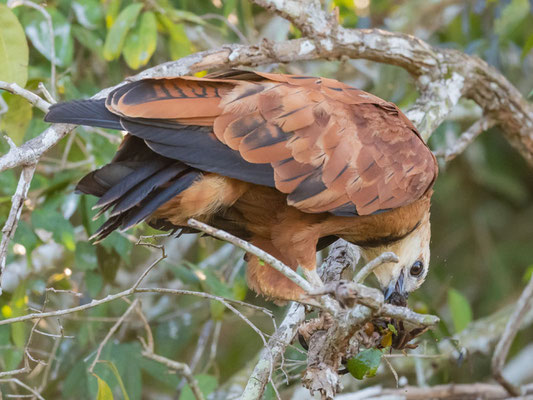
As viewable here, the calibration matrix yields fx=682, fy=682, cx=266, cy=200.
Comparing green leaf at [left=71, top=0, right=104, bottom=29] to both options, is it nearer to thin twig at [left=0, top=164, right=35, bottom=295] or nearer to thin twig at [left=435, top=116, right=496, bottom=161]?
thin twig at [left=0, top=164, right=35, bottom=295]

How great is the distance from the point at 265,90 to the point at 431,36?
12.4ft

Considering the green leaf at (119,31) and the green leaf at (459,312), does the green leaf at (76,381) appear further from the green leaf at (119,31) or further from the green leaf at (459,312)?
the green leaf at (459,312)

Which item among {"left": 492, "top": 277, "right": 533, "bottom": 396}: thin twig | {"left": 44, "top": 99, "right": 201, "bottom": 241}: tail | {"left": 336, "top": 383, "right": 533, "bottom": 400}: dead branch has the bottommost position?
{"left": 336, "top": 383, "right": 533, "bottom": 400}: dead branch

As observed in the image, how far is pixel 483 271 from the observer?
6844 mm

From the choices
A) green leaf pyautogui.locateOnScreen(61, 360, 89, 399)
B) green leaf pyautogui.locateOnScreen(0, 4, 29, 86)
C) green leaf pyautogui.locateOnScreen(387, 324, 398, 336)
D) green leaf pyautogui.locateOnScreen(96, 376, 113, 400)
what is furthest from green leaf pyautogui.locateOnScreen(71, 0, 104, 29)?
green leaf pyautogui.locateOnScreen(387, 324, 398, 336)

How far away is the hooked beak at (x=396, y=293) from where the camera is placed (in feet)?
13.0

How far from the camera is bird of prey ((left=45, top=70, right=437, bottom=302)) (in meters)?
2.92

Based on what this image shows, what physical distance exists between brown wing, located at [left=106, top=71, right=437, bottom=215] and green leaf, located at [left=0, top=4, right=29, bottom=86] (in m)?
0.61

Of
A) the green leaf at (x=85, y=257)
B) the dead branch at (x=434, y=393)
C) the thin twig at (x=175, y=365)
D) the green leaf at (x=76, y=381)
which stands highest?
the thin twig at (x=175, y=365)

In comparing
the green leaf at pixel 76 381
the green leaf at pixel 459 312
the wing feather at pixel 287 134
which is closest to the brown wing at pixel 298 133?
the wing feather at pixel 287 134

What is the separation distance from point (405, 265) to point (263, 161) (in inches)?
54.0

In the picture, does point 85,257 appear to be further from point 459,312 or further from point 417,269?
point 459,312

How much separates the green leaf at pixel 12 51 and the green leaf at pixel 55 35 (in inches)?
28.1

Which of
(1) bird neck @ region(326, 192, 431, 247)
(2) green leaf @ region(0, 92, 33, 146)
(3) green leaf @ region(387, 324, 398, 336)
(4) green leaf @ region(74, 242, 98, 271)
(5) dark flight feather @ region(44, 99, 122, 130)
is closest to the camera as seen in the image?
(5) dark flight feather @ region(44, 99, 122, 130)
